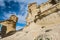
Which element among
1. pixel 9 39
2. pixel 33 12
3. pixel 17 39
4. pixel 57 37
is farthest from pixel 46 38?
pixel 33 12

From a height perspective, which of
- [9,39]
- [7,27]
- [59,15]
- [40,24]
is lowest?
[7,27]

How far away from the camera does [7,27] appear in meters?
47.5

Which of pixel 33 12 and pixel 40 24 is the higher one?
pixel 40 24

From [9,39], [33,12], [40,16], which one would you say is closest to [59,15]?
[40,16]

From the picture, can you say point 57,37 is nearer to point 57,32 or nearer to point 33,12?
point 57,32

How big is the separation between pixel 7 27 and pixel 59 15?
87.2 ft

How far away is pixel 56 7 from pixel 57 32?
288 inches

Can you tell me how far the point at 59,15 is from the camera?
23.7 metres

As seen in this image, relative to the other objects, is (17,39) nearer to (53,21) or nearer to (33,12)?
(53,21)

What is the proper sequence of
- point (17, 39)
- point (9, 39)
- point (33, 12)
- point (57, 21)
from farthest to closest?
1. point (33, 12)
2. point (9, 39)
3. point (17, 39)
4. point (57, 21)

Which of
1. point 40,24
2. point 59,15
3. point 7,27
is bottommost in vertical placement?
point 7,27

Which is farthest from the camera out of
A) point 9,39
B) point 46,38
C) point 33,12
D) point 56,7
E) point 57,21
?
point 33,12

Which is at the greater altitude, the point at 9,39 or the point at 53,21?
the point at 53,21

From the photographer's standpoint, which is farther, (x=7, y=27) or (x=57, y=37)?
(x=7, y=27)
